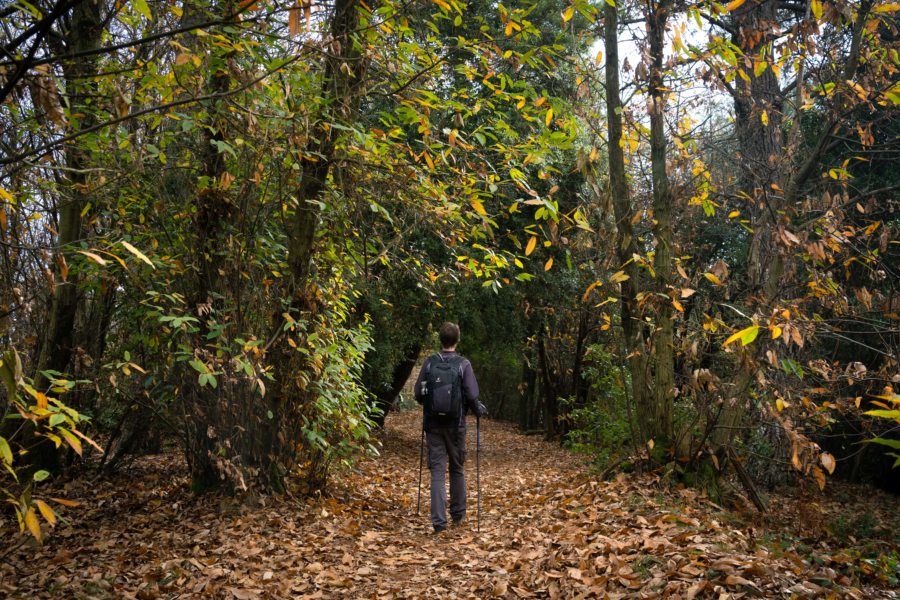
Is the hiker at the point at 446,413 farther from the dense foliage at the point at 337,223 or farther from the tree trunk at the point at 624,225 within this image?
the tree trunk at the point at 624,225

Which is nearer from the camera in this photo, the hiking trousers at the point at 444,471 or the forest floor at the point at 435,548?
the forest floor at the point at 435,548

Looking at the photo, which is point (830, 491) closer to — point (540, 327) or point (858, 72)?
point (540, 327)

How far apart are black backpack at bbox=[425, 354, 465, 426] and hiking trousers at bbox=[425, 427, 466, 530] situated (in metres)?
0.17

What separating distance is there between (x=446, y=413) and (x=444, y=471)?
2.30 feet

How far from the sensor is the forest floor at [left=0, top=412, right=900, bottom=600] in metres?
4.21

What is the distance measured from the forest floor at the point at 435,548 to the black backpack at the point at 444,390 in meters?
1.26

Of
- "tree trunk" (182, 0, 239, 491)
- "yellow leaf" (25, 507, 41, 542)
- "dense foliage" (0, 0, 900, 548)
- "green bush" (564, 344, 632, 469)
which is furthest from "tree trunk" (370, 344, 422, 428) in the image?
"yellow leaf" (25, 507, 41, 542)

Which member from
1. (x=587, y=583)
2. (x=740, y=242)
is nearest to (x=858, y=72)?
(x=587, y=583)

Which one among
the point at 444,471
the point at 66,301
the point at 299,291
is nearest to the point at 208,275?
the point at 299,291

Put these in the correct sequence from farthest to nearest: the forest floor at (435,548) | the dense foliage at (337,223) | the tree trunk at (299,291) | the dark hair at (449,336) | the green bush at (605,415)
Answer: the green bush at (605,415) < the dark hair at (449,336) < the tree trunk at (299,291) < the dense foliage at (337,223) < the forest floor at (435,548)

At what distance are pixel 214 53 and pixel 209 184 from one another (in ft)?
4.69

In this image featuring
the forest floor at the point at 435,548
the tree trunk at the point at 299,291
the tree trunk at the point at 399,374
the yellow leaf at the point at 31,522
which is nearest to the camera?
the yellow leaf at the point at 31,522

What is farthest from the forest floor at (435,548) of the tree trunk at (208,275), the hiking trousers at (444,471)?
the tree trunk at (208,275)

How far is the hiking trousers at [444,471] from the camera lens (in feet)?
23.4
